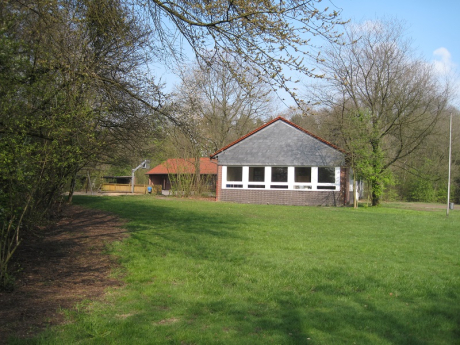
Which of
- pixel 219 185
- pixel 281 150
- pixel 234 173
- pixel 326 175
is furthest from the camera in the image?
pixel 234 173

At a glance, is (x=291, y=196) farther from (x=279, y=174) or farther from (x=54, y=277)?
(x=54, y=277)

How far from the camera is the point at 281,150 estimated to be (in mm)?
28984

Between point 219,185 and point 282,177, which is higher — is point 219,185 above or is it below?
below

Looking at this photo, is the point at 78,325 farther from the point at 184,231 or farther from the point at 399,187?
the point at 399,187

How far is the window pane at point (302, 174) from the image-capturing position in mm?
28158

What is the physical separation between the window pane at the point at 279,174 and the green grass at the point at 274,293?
1685 centimetres

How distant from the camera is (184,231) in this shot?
12242 mm

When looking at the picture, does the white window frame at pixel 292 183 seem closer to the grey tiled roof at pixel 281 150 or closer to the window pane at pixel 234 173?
the window pane at pixel 234 173

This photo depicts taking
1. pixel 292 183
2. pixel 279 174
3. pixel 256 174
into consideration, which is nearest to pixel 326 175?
pixel 292 183

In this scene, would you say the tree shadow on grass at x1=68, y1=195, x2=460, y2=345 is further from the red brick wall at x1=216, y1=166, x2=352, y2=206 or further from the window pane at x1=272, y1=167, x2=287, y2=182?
the window pane at x1=272, y1=167, x2=287, y2=182

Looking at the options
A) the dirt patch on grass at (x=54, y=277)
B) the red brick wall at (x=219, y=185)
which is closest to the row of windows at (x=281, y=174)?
the red brick wall at (x=219, y=185)

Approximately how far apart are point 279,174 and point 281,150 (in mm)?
1693

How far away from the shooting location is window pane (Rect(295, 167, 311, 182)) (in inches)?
1109

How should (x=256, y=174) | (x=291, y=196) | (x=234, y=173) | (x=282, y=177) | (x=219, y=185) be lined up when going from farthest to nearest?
(x=234, y=173), (x=219, y=185), (x=256, y=174), (x=282, y=177), (x=291, y=196)
